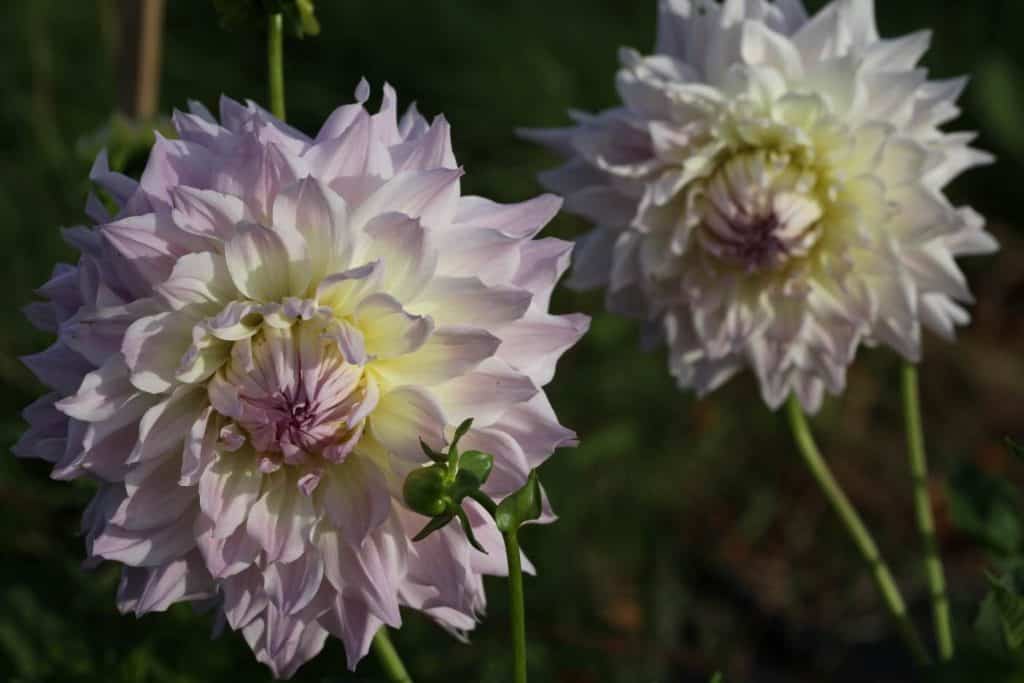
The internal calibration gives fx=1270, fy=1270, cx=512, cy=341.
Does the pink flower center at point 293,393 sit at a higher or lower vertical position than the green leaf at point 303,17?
lower

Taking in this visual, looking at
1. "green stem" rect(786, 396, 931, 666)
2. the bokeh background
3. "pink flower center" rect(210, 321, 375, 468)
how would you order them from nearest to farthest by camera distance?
1. "pink flower center" rect(210, 321, 375, 468)
2. "green stem" rect(786, 396, 931, 666)
3. the bokeh background

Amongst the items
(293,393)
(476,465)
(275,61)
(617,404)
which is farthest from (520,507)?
(617,404)

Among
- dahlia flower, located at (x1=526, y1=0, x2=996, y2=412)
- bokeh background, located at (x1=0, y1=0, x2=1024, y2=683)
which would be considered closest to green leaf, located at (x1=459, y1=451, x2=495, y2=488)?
dahlia flower, located at (x1=526, y1=0, x2=996, y2=412)

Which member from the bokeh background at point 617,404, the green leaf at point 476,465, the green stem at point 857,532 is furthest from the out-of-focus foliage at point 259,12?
the bokeh background at point 617,404

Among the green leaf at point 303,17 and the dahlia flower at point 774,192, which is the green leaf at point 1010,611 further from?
the green leaf at point 303,17

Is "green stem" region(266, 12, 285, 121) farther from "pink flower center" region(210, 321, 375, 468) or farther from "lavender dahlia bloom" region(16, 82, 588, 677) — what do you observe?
"pink flower center" region(210, 321, 375, 468)

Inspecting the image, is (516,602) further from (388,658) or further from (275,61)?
(275,61)
